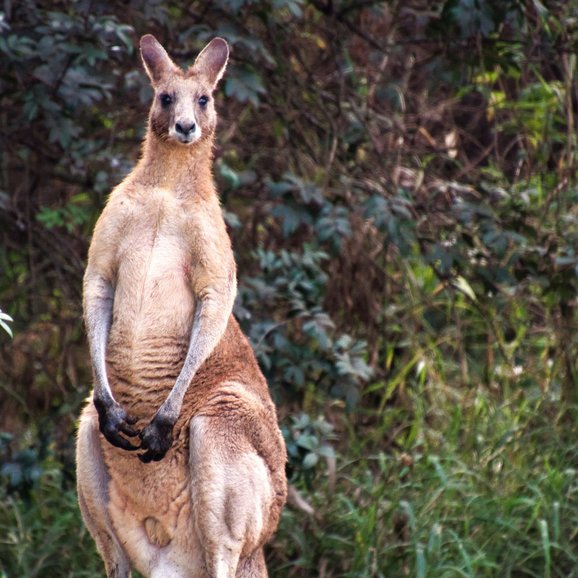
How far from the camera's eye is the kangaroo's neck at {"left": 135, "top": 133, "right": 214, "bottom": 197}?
4.28 metres

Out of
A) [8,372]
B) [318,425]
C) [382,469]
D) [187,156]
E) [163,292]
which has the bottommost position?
[8,372]

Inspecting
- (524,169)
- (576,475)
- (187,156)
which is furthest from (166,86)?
(524,169)

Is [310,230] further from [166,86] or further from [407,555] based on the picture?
[166,86]

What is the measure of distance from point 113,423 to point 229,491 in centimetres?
45

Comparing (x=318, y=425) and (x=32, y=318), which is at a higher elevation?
(x=318, y=425)

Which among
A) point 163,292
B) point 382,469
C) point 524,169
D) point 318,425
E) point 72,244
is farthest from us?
point 524,169

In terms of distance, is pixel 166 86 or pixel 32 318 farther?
pixel 32 318

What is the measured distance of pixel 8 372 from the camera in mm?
7012

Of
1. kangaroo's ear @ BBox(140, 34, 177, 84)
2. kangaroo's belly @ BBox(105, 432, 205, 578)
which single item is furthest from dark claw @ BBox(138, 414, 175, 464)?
kangaroo's ear @ BBox(140, 34, 177, 84)

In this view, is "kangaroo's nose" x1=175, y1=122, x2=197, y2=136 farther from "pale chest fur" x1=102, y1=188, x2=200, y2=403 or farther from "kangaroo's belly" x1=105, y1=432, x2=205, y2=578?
"kangaroo's belly" x1=105, y1=432, x2=205, y2=578

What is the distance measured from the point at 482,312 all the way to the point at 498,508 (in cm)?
132

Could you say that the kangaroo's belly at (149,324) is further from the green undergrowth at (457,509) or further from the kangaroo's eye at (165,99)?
the green undergrowth at (457,509)

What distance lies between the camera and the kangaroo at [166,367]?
4156mm

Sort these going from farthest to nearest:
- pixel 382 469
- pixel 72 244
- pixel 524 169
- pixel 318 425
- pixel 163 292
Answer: pixel 524 169, pixel 72 244, pixel 382 469, pixel 318 425, pixel 163 292
